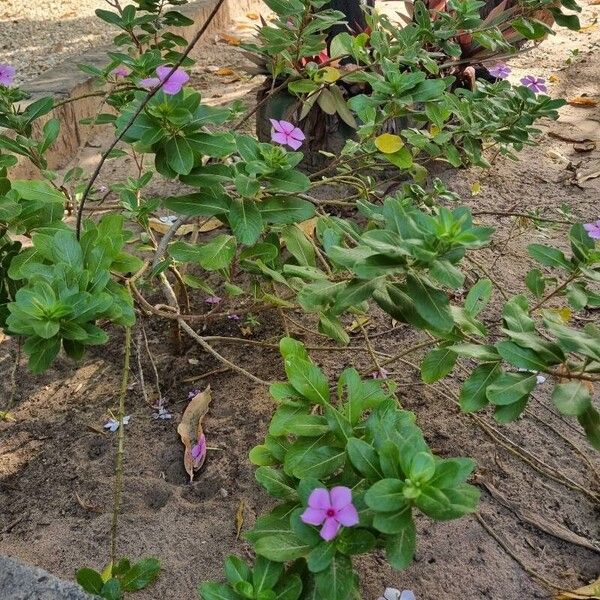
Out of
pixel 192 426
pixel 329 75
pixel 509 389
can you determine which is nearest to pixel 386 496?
pixel 509 389

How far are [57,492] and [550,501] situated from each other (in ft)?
4.12

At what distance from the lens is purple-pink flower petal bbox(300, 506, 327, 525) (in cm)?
104

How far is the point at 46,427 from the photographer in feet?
6.90

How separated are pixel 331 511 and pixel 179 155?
2.68ft

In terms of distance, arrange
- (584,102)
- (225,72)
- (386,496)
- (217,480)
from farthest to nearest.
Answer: (225,72), (584,102), (217,480), (386,496)

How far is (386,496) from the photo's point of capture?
1002 mm

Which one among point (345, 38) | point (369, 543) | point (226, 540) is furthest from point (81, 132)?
point (369, 543)

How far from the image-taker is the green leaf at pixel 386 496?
100cm

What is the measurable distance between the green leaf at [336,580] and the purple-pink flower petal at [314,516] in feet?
0.25

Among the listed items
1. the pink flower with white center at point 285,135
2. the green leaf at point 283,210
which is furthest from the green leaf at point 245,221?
the pink flower with white center at point 285,135

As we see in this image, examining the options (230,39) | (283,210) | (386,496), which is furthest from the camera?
(230,39)

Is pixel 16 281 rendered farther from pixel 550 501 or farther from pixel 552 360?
pixel 550 501

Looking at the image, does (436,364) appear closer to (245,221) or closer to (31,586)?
→ (245,221)

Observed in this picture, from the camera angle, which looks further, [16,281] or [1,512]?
[1,512]
